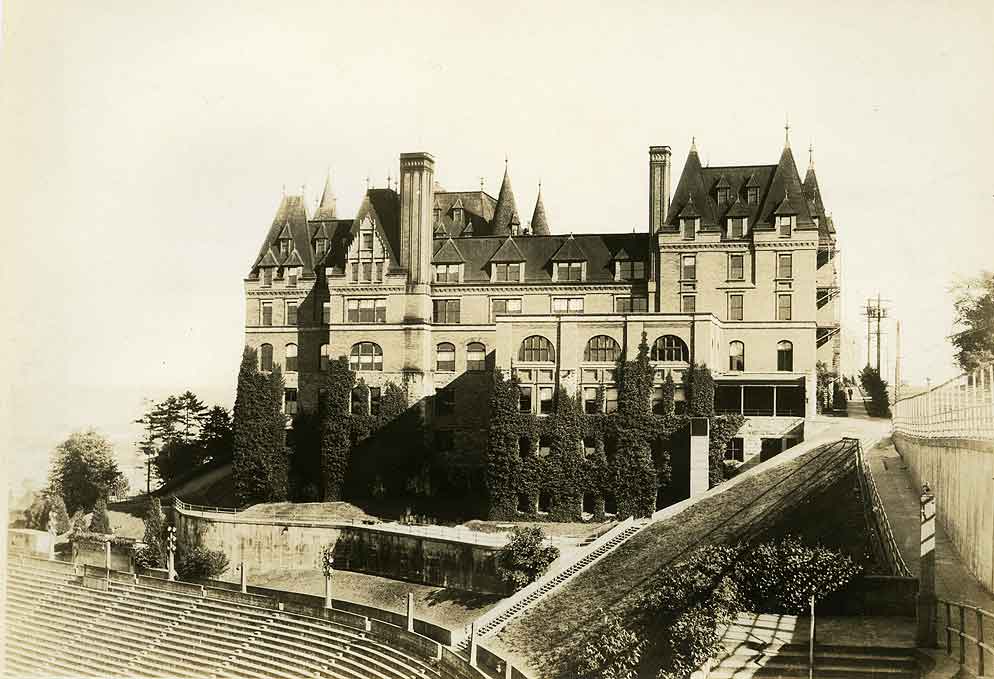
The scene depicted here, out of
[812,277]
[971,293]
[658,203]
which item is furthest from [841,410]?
[971,293]

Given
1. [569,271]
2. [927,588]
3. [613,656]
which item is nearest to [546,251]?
[569,271]

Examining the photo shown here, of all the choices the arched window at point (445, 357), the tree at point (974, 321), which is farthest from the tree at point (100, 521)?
the tree at point (974, 321)

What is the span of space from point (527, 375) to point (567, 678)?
54.6 feet

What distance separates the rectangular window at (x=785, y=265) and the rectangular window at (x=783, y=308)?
0.91m

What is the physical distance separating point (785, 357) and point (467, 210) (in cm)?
1819

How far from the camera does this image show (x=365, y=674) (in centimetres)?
2983

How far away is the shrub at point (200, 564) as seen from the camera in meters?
41.7

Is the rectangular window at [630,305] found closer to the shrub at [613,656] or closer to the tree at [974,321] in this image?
the tree at [974,321]

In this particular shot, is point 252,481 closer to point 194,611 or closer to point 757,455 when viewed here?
point 194,611

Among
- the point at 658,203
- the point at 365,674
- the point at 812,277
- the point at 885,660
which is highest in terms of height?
the point at 658,203

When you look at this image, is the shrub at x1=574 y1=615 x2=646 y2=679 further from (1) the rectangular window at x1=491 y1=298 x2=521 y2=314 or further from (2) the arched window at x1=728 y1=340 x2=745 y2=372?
(1) the rectangular window at x1=491 y1=298 x2=521 y2=314

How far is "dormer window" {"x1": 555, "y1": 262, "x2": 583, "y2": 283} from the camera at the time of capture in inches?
1828

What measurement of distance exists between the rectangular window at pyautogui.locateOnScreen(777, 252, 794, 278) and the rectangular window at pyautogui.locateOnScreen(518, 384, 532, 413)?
11.4 m

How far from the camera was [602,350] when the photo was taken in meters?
41.4
